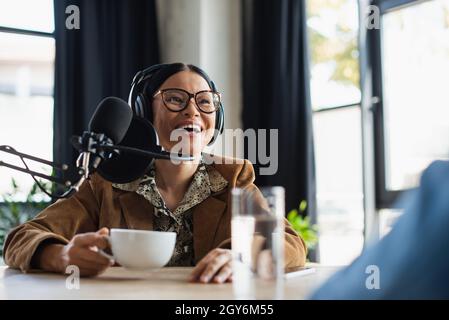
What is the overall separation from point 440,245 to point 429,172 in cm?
5

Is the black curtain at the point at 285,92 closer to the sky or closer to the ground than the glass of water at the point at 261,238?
closer to the sky

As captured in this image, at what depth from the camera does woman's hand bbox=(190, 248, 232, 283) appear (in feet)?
3.07

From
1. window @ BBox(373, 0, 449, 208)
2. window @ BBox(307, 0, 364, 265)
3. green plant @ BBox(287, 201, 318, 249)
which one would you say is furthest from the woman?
window @ BBox(307, 0, 364, 265)

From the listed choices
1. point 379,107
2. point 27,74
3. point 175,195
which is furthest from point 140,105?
point 27,74

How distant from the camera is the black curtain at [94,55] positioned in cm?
365

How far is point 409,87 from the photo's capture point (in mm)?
3137

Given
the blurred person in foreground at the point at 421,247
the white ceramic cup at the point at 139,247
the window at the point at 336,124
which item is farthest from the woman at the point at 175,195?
the window at the point at 336,124

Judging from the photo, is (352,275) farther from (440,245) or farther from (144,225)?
(144,225)

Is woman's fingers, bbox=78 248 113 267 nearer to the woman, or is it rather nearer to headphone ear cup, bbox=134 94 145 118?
the woman

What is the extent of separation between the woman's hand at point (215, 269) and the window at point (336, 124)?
2.53 metres

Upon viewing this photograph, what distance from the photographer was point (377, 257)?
1.44 ft

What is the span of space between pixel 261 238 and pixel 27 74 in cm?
340

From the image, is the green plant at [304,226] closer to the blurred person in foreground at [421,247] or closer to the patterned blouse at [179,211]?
the patterned blouse at [179,211]
